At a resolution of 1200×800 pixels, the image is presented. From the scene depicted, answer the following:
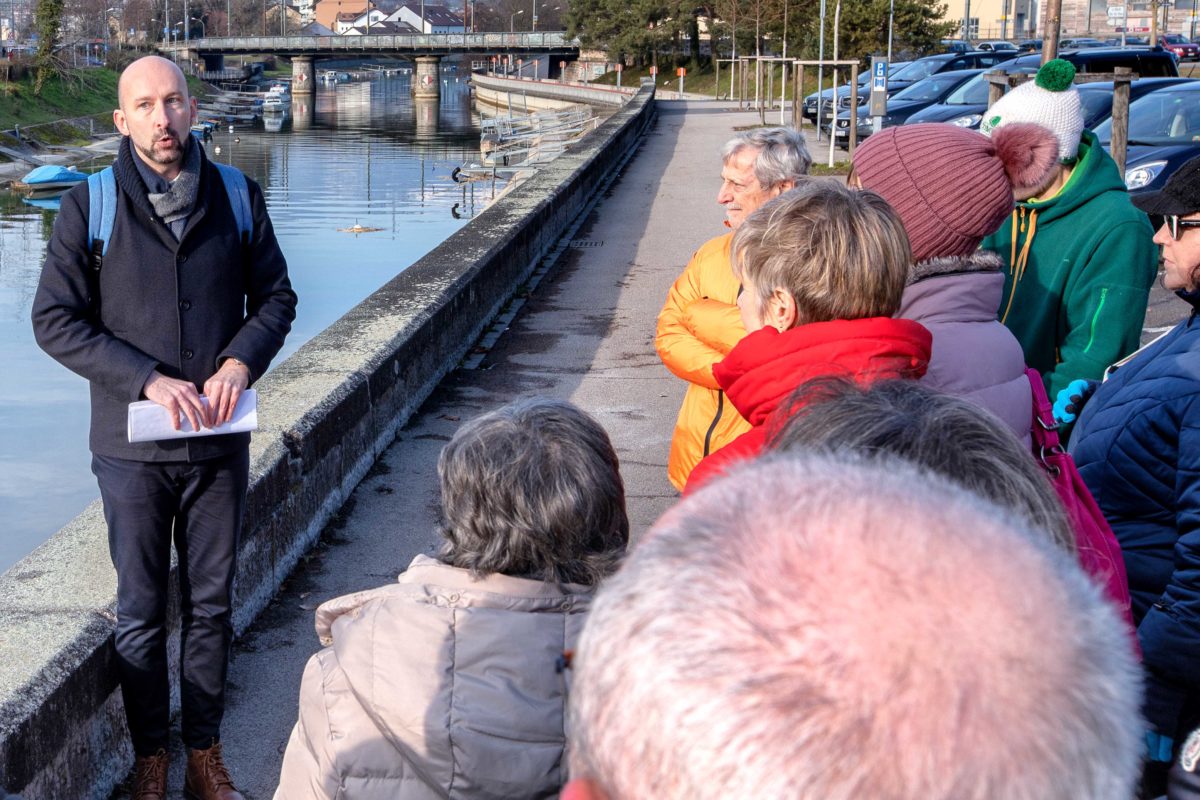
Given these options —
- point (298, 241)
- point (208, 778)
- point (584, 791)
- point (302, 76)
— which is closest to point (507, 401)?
point (208, 778)

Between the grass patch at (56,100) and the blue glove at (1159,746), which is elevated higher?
the grass patch at (56,100)

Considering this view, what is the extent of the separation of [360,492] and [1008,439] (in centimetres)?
429

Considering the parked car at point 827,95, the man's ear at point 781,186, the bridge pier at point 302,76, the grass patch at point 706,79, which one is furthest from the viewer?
the bridge pier at point 302,76

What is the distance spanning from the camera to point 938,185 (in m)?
2.88

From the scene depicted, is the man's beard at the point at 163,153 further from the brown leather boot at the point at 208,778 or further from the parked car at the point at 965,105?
the parked car at the point at 965,105

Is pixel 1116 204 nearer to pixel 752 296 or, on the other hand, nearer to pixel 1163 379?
pixel 1163 379

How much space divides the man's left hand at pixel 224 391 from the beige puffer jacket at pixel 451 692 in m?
1.20

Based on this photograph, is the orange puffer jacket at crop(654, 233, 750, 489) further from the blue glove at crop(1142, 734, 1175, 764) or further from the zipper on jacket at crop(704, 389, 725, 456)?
the blue glove at crop(1142, 734, 1175, 764)

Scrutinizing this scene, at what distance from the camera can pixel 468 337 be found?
8.34 metres

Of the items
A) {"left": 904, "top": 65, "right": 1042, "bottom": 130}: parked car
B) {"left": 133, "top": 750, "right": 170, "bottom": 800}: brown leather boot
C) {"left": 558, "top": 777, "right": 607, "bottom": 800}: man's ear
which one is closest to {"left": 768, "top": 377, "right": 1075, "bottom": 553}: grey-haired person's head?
{"left": 558, "top": 777, "right": 607, "bottom": 800}: man's ear

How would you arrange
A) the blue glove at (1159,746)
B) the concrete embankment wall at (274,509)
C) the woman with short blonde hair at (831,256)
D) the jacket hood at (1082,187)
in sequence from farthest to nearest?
the jacket hood at (1082,187)
the concrete embankment wall at (274,509)
the blue glove at (1159,746)
the woman with short blonde hair at (831,256)

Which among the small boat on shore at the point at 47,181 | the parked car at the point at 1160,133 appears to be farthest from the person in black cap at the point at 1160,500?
the small boat on shore at the point at 47,181

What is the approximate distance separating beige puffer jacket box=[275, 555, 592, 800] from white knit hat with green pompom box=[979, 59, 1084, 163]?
2211 mm

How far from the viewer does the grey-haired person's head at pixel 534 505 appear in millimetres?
2221
